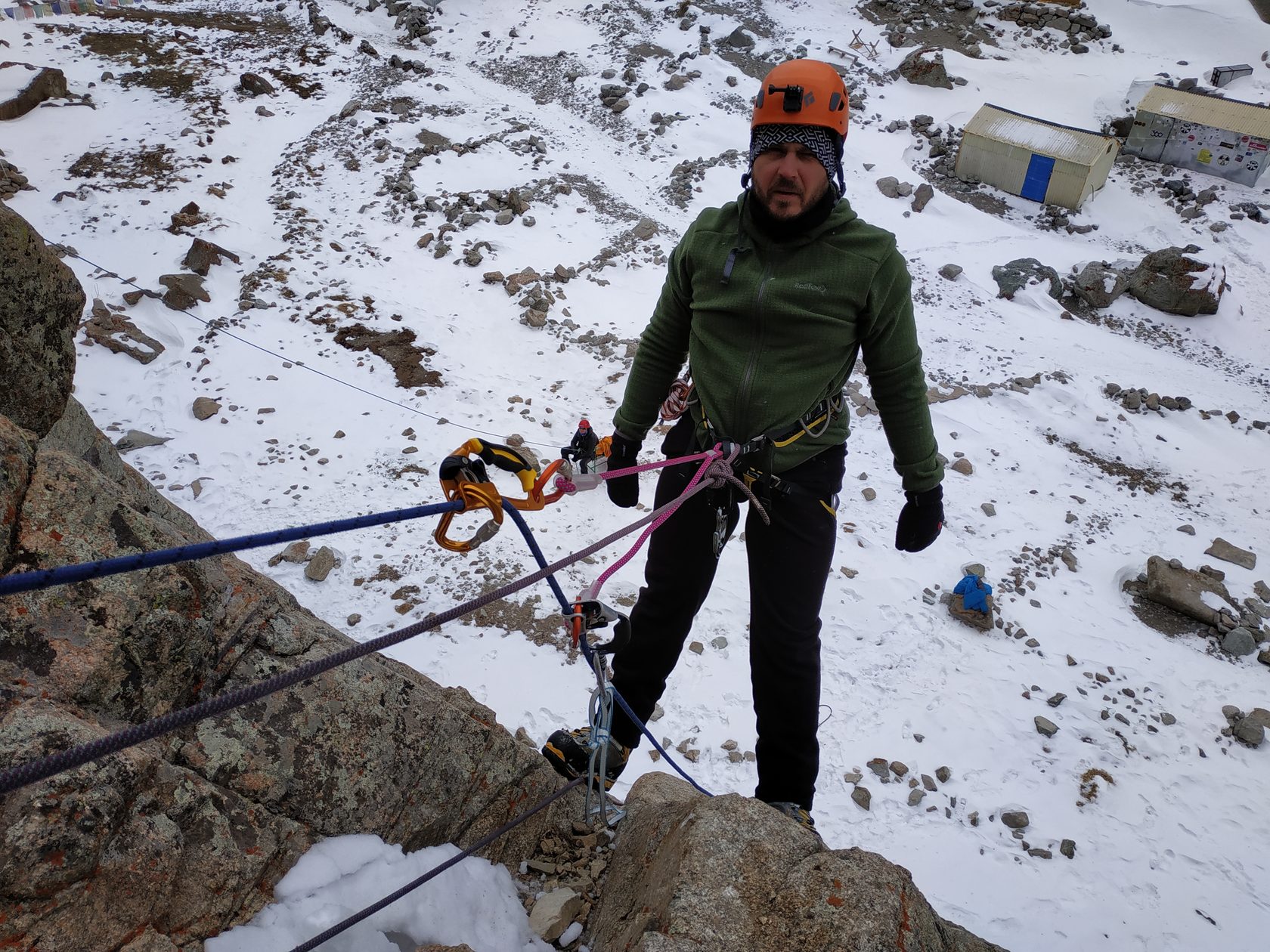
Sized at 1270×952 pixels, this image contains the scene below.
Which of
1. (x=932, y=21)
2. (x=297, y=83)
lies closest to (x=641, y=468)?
(x=297, y=83)

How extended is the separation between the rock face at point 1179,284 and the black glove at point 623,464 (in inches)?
352

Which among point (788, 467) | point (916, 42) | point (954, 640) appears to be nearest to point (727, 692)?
point (954, 640)

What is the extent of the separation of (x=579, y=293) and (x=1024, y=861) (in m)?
6.36

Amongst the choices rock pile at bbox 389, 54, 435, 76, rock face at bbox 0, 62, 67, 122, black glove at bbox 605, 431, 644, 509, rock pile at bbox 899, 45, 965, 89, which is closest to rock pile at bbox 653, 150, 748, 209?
rock pile at bbox 899, 45, 965, 89

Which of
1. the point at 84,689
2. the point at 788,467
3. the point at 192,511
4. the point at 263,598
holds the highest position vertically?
the point at 788,467

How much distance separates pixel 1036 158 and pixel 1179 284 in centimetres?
288

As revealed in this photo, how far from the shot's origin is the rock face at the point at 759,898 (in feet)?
6.10

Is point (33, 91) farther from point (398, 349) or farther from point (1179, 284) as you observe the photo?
point (1179, 284)

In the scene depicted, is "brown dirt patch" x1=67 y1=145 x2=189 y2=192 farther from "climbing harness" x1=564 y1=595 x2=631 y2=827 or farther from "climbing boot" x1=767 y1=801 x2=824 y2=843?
"climbing boot" x1=767 y1=801 x2=824 y2=843

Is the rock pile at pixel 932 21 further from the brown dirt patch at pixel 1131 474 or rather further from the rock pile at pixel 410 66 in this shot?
the brown dirt patch at pixel 1131 474

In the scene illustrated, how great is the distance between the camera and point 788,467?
99.0 inches

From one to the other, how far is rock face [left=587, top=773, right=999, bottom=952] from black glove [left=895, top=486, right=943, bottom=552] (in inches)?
42.6

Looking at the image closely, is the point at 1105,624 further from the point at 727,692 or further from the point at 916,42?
the point at 916,42

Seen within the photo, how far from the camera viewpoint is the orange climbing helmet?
87.6 inches
